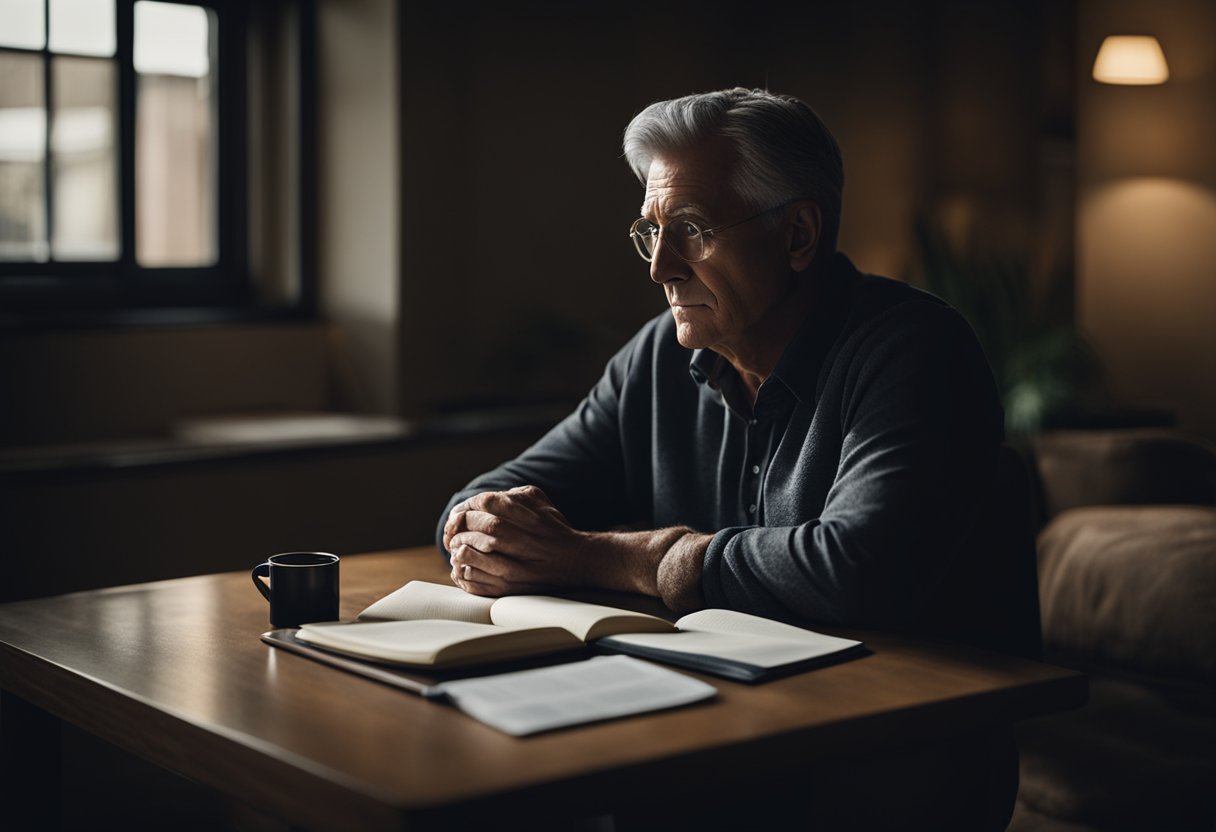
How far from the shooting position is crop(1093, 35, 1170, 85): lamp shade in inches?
200

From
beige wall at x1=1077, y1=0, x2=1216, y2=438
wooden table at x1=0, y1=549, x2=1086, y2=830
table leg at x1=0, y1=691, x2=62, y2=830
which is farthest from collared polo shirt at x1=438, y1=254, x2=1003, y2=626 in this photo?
beige wall at x1=1077, y1=0, x2=1216, y2=438

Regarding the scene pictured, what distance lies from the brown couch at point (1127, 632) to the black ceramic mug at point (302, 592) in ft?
3.49

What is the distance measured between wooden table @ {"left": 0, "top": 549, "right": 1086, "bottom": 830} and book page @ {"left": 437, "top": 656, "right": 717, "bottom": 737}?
1 centimetres

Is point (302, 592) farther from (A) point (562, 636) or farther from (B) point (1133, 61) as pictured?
(B) point (1133, 61)

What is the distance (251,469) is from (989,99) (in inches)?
164

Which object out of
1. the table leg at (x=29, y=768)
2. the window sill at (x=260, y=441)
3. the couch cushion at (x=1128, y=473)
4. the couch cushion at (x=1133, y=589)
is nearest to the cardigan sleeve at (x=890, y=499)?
the table leg at (x=29, y=768)

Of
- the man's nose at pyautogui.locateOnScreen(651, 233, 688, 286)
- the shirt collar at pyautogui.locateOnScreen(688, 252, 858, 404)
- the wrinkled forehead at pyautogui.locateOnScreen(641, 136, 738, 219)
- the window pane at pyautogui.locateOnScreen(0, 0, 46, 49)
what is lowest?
the shirt collar at pyautogui.locateOnScreen(688, 252, 858, 404)

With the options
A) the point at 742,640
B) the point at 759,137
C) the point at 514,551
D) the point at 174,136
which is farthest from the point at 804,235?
the point at 174,136

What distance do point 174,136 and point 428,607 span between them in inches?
150

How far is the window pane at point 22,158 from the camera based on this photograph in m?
4.52

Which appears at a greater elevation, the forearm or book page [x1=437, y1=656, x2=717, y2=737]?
the forearm

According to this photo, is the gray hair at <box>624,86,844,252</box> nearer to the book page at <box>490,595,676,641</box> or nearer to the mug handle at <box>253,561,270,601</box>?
the book page at <box>490,595,676,641</box>

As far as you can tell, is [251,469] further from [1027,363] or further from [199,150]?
[1027,363]

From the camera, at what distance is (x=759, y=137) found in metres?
1.81
